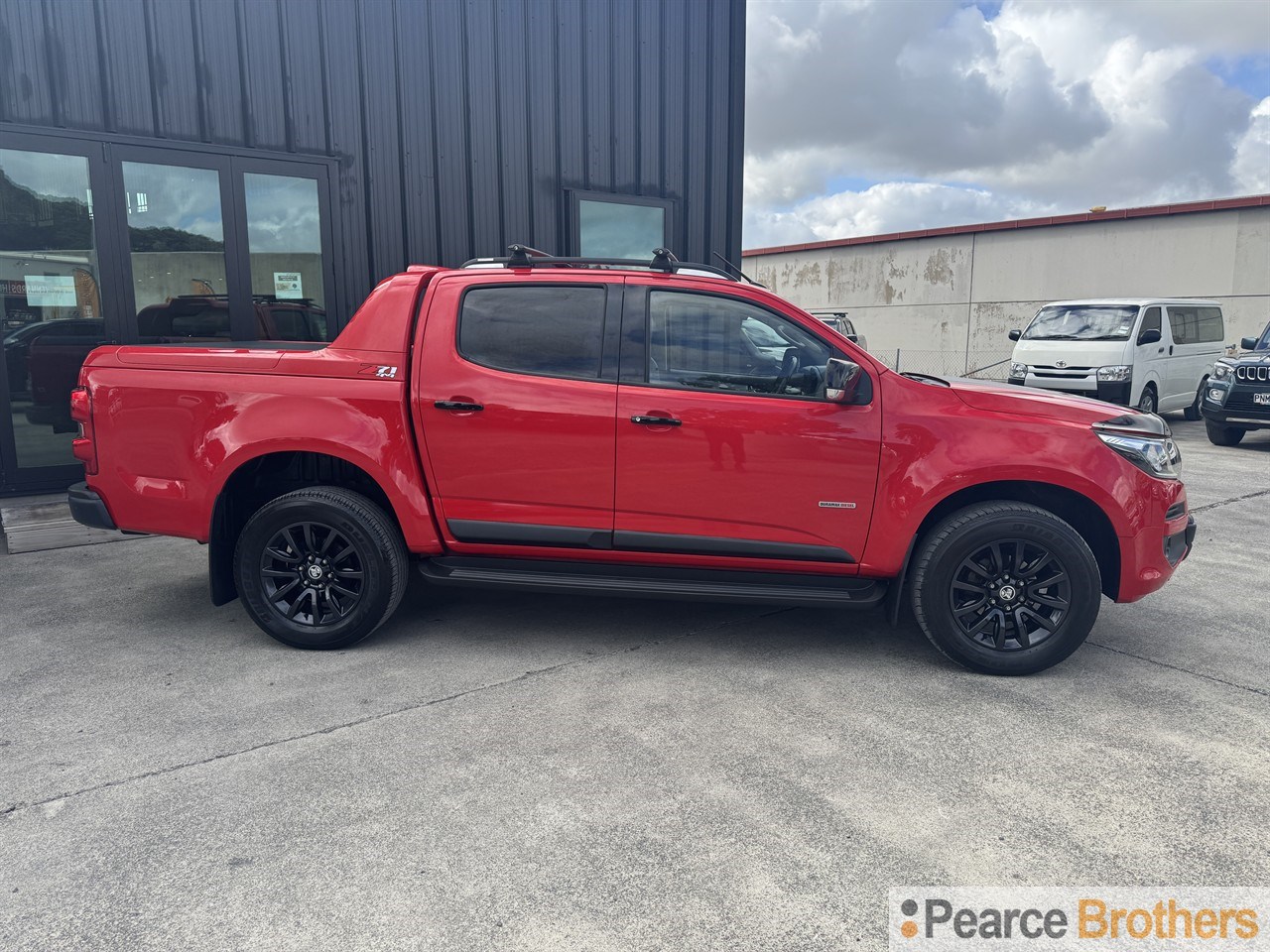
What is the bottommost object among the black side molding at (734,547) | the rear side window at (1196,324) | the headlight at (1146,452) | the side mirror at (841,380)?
the black side molding at (734,547)

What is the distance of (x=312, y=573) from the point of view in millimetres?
4152

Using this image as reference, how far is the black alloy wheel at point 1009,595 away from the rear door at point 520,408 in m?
1.65

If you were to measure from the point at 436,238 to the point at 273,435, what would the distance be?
4.55 m

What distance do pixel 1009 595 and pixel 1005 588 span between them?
0.12 feet

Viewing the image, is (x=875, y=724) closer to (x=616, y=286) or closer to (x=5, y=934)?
(x=616, y=286)

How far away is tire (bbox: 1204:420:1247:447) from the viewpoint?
11734mm

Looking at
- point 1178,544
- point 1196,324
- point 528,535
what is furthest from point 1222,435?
point 528,535

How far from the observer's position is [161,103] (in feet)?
22.4

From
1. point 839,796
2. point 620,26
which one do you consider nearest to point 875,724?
point 839,796

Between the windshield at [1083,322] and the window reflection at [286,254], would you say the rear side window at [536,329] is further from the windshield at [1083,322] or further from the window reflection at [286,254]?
the windshield at [1083,322]

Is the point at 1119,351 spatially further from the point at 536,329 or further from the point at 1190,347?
the point at 536,329

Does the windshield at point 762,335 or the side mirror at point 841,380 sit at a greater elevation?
the windshield at point 762,335

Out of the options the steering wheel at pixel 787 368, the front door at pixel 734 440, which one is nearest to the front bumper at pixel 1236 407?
the front door at pixel 734 440

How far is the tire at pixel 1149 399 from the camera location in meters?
13.0
